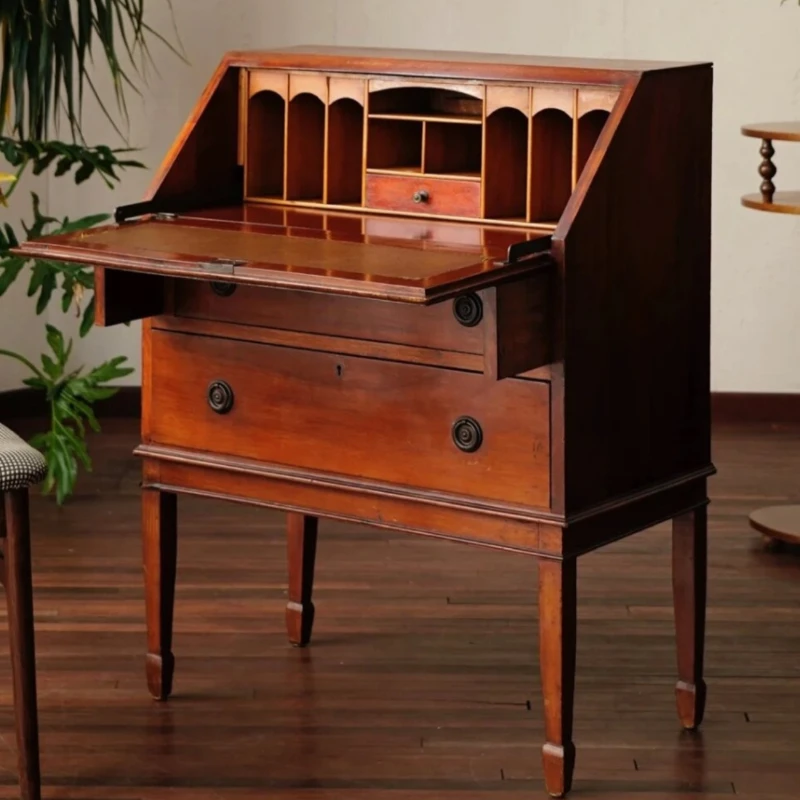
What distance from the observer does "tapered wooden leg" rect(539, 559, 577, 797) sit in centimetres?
278

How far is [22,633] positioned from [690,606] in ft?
3.93

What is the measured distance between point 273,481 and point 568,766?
703mm

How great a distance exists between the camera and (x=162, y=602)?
3.26 m

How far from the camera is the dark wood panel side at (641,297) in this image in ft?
8.89

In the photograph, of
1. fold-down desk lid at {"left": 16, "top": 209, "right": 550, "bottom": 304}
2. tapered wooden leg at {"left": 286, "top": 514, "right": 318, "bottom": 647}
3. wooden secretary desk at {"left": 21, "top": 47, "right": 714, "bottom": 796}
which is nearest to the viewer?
fold-down desk lid at {"left": 16, "top": 209, "right": 550, "bottom": 304}

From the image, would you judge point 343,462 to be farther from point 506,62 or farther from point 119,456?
point 119,456

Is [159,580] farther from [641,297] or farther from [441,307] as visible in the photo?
[641,297]

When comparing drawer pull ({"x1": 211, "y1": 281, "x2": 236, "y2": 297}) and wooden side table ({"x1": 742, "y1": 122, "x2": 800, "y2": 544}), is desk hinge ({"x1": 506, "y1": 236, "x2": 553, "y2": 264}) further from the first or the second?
wooden side table ({"x1": 742, "y1": 122, "x2": 800, "y2": 544})

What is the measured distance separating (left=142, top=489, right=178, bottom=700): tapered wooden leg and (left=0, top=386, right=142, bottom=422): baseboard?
93.1 inches

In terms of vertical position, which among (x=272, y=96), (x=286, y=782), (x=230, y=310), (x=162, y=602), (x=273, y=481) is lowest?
(x=286, y=782)

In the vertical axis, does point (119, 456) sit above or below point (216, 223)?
below

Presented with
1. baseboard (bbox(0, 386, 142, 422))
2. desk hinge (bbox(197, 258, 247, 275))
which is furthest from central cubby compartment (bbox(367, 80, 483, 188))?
baseboard (bbox(0, 386, 142, 422))

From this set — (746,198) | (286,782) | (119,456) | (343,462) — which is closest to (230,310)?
(343,462)

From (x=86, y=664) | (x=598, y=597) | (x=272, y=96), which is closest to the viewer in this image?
(x=272, y=96)
